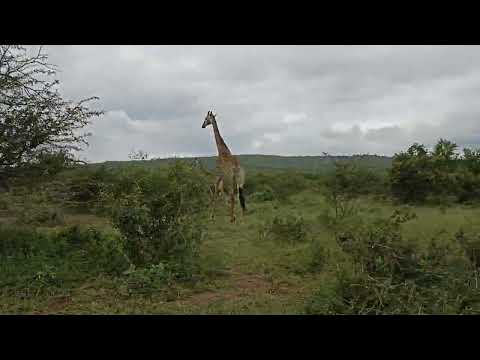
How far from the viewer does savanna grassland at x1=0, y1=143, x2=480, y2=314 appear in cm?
494

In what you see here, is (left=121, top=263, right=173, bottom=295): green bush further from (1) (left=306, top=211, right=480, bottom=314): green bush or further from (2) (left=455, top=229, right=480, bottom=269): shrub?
(2) (left=455, top=229, right=480, bottom=269): shrub

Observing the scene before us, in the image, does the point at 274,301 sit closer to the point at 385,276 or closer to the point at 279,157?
the point at 385,276

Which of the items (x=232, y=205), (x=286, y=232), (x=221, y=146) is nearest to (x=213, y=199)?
(x=232, y=205)

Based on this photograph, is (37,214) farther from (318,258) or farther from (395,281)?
(395,281)

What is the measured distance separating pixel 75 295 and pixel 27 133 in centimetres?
322

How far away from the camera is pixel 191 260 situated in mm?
6699

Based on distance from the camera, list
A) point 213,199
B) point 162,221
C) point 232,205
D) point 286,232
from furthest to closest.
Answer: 1. point 213,199
2. point 232,205
3. point 286,232
4. point 162,221

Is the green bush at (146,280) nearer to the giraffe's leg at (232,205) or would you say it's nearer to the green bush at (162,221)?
the green bush at (162,221)

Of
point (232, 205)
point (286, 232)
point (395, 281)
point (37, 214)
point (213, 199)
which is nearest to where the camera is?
point (395, 281)

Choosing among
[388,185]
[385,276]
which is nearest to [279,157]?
[388,185]

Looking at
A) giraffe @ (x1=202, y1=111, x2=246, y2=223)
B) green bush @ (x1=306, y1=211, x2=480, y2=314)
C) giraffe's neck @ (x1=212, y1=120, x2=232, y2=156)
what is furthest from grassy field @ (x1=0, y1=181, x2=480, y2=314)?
giraffe's neck @ (x1=212, y1=120, x2=232, y2=156)

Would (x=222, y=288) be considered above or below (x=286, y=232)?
below

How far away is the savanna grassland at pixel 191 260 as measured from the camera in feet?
16.2

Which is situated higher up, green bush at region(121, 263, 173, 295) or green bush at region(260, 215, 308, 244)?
green bush at region(260, 215, 308, 244)
